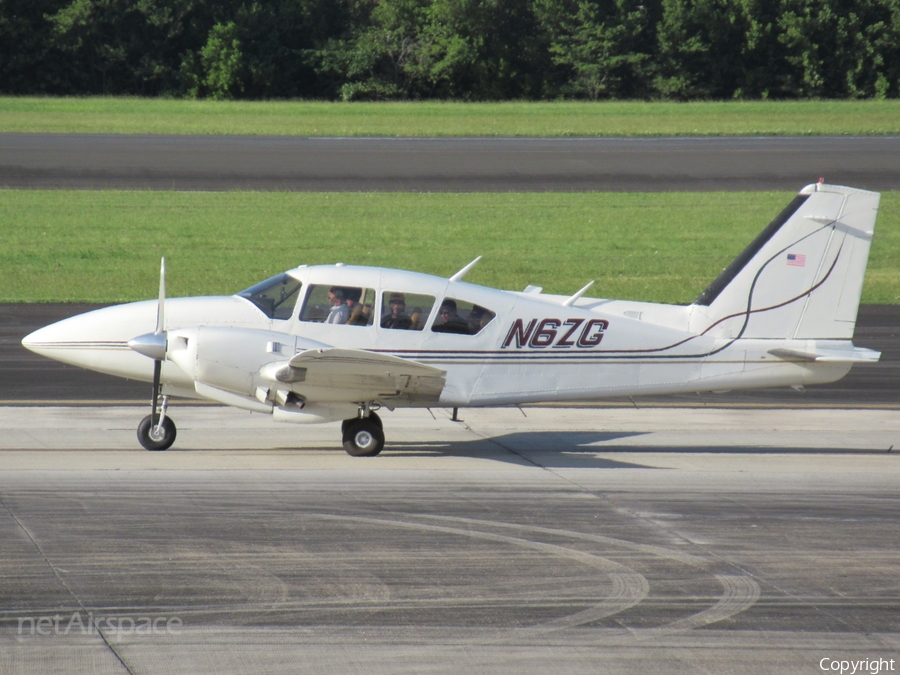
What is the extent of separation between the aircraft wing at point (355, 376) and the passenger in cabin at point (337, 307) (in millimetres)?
778

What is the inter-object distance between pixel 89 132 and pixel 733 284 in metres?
38.2

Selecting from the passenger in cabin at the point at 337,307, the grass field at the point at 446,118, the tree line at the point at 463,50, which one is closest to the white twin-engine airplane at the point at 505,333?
the passenger in cabin at the point at 337,307

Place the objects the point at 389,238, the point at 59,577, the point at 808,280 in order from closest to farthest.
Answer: the point at 59,577, the point at 808,280, the point at 389,238

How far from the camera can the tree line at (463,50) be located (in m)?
60.1

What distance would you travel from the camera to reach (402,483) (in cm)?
1075

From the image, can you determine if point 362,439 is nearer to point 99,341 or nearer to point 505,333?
point 505,333

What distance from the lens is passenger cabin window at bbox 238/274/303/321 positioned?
1173 cm

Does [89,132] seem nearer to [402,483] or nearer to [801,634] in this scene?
[402,483]

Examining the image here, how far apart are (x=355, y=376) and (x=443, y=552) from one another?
3.07 metres

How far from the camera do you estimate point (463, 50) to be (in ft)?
203

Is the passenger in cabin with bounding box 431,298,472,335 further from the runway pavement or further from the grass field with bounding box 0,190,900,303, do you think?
the grass field with bounding box 0,190,900,303

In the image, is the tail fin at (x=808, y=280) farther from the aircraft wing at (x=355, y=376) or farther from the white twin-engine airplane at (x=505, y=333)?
the aircraft wing at (x=355, y=376)

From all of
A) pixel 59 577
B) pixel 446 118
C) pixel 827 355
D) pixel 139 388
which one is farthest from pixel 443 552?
pixel 446 118

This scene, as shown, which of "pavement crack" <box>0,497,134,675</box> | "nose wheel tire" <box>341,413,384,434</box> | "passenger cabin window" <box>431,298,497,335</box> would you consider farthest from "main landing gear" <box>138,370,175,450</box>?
"passenger cabin window" <box>431,298,497,335</box>
